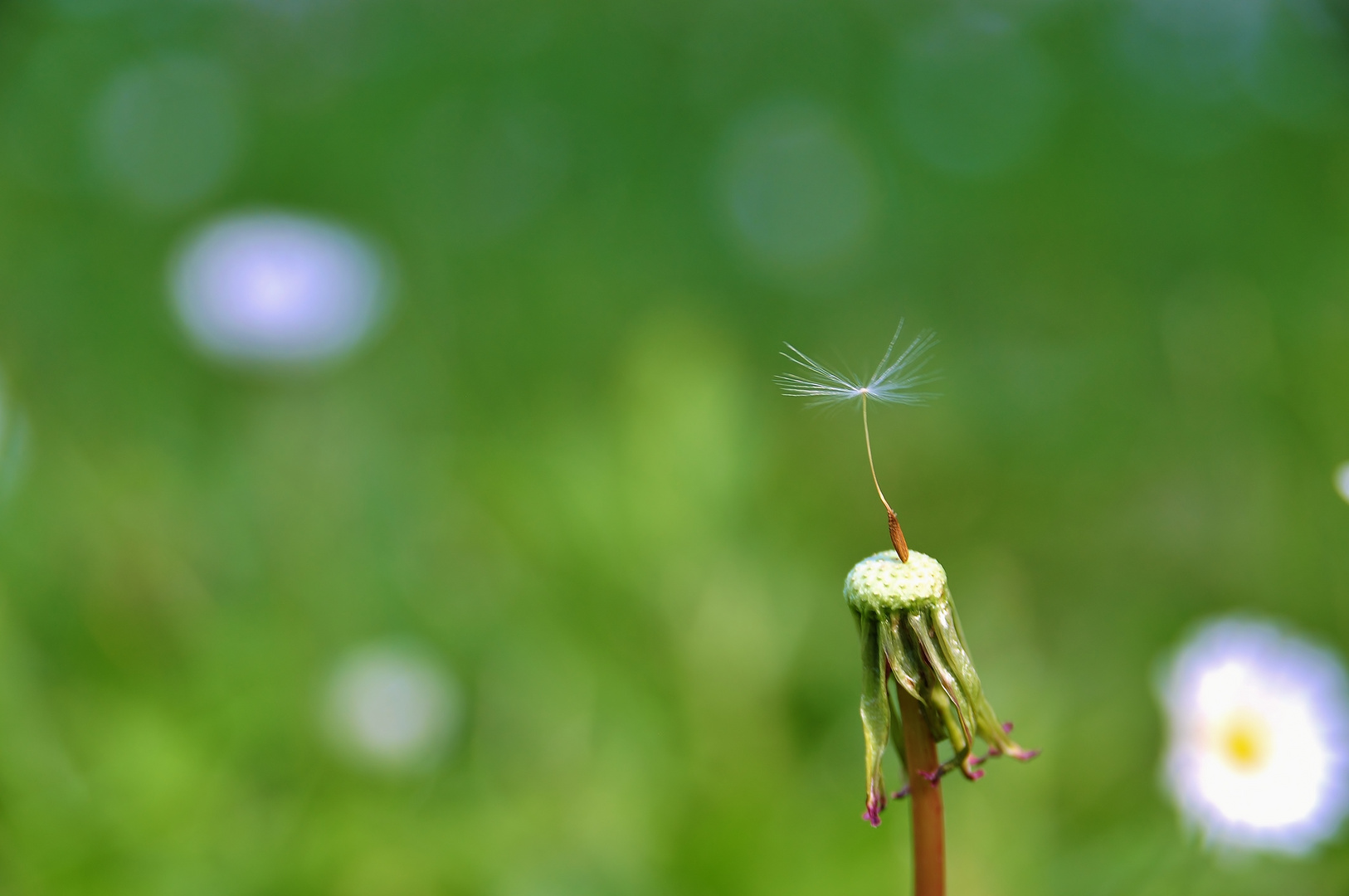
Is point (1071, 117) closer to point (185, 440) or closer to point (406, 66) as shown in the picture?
point (406, 66)

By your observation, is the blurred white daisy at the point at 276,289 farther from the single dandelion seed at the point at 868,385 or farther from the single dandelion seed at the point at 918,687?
the single dandelion seed at the point at 918,687

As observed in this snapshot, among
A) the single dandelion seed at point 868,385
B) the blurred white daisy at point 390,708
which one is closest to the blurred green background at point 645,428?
the blurred white daisy at point 390,708

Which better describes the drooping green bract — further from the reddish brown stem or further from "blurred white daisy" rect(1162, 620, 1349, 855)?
"blurred white daisy" rect(1162, 620, 1349, 855)

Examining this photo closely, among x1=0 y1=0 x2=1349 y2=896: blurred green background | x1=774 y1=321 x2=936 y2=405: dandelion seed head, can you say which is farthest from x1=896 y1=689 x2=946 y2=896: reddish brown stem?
x1=0 y1=0 x2=1349 y2=896: blurred green background

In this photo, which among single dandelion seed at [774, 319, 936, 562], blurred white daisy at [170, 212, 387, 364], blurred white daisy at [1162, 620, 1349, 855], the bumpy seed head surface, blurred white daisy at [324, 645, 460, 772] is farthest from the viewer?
blurred white daisy at [170, 212, 387, 364]

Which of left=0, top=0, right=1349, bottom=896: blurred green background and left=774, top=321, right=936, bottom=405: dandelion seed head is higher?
left=0, top=0, right=1349, bottom=896: blurred green background

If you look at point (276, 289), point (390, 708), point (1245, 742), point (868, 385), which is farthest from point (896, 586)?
point (276, 289)
